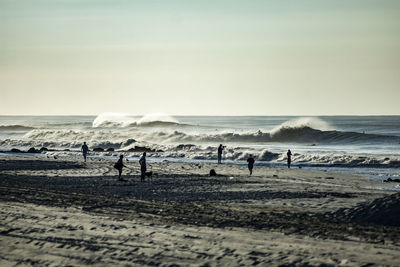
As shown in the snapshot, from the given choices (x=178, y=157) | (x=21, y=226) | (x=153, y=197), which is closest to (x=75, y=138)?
(x=178, y=157)

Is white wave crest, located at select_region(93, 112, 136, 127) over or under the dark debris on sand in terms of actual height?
over

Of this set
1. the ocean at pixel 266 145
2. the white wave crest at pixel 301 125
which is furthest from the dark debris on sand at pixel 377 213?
the white wave crest at pixel 301 125

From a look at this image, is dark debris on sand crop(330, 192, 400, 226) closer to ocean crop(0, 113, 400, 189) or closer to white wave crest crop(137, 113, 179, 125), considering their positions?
ocean crop(0, 113, 400, 189)

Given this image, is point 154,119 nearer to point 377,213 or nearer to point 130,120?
point 130,120

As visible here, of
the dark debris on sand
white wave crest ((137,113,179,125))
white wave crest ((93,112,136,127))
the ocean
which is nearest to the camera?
the dark debris on sand

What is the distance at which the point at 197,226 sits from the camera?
1258cm

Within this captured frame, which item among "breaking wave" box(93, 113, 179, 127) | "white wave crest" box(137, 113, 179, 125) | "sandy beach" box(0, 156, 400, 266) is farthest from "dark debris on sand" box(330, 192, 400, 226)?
"white wave crest" box(137, 113, 179, 125)

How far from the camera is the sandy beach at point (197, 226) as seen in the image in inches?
384

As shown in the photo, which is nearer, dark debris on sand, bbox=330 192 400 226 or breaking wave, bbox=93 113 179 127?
dark debris on sand, bbox=330 192 400 226

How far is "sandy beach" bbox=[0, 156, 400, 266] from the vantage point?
32.0ft

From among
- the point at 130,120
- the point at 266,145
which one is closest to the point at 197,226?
the point at 266,145

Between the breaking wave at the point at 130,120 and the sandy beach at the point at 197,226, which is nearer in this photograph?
the sandy beach at the point at 197,226

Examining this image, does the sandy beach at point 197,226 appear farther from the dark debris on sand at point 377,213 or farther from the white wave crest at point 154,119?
the white wave crest at point 154,119

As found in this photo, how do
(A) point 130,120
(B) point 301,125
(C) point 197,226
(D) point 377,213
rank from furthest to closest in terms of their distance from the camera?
1. (A) point 130,120
2. (B) point 301,125
3. (D) point 377,213
4. (C) point 197,226
